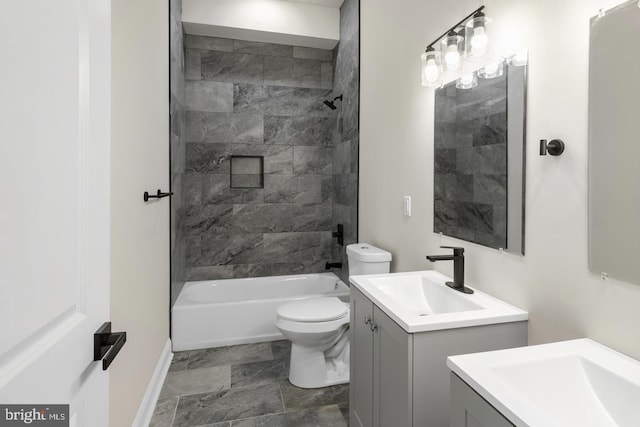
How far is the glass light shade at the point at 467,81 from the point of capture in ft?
5.04

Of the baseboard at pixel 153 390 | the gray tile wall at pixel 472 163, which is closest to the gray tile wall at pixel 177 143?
the baseboard at pixel 153 390

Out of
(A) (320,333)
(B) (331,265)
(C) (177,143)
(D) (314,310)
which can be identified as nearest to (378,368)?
(A) (320,333)

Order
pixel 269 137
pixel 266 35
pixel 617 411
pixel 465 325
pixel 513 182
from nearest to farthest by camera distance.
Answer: pixel 617 411 → pixel 465 325 → pixel 513 182 → pixel 266 35 → pixel 269 137

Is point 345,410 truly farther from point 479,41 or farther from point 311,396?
point 479,41

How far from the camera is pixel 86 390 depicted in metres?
0.71

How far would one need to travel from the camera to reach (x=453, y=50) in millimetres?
1585

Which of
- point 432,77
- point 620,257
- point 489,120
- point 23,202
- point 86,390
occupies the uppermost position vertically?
point 432,77

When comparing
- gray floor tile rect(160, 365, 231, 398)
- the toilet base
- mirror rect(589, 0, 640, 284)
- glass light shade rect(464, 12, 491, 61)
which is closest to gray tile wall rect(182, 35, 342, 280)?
gray floor tile rect(160, 365, 231, 398)

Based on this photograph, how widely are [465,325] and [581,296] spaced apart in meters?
0.36

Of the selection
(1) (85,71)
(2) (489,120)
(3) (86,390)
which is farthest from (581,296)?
(1) (85,71)

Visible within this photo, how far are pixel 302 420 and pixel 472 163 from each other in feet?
5.29

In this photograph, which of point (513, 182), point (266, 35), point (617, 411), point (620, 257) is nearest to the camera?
point (617, 411)

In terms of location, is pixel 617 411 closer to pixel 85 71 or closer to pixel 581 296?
pixel 581 296

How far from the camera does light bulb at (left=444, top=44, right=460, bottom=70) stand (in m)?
1.58
